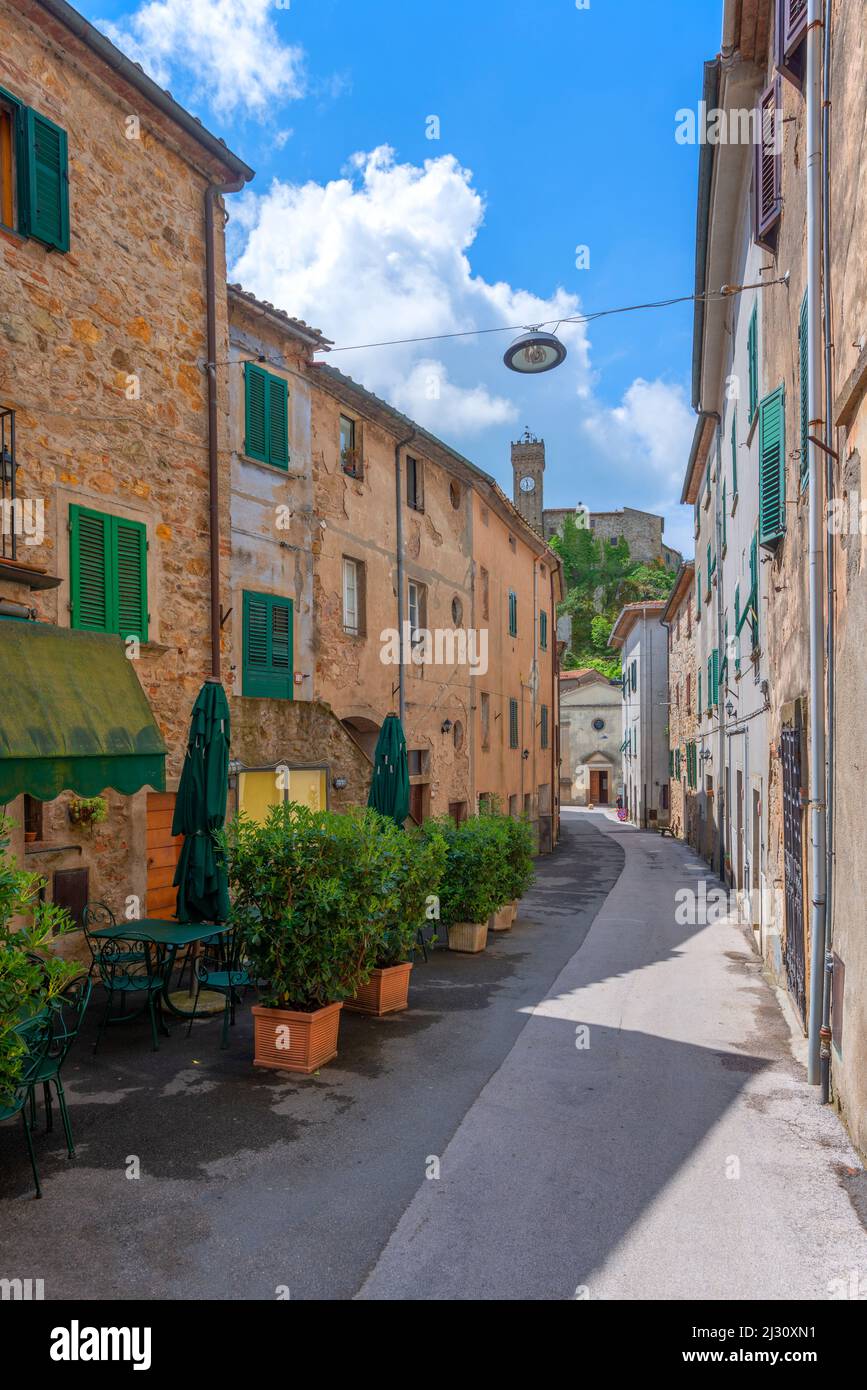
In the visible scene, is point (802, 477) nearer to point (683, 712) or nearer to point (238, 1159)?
point (238, 1159)

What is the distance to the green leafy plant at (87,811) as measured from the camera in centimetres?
955

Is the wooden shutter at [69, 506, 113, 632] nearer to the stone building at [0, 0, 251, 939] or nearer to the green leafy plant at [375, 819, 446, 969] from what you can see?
the stone building at [0, 0, 251, 939]

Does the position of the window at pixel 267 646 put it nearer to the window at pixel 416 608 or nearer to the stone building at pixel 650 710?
the window at pixel 416 608

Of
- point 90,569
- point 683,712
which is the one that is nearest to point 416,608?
point 90,569

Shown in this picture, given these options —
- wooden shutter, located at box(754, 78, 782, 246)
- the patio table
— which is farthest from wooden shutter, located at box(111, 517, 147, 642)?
wooden shutter, located at box(754, 78, 782, 246)

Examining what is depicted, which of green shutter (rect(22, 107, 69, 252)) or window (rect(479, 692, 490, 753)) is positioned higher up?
green shutter (rect(22, 107, 69, 252))

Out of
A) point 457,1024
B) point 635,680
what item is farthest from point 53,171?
point 635,680

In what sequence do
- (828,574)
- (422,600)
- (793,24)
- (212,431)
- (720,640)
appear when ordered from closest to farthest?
1. (828,574)
2. (793,24)
3. (212,431)
4. (720,640)
5. (422,600)

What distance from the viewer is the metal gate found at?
795 cm

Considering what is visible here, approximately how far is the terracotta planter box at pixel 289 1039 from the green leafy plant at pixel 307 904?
14 cm

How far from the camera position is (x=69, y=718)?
7.56 m

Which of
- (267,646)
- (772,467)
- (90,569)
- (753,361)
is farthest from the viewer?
(267,646)

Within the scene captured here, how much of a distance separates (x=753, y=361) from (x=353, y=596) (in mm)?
8168

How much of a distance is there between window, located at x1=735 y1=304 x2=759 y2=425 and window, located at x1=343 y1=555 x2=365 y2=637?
763 centimetres
